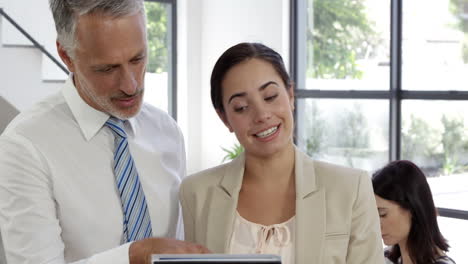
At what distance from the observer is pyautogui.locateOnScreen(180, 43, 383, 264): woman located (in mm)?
1753

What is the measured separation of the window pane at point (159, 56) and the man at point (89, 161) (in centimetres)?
547

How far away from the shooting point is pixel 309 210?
1774mm

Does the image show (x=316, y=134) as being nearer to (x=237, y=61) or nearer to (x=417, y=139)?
Answer: (x=417, y=139)

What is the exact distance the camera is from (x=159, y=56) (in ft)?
24.6

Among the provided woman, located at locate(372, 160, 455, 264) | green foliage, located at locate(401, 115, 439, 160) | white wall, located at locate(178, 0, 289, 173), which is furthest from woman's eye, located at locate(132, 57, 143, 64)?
white wall, located at locate(178, 0, 289, 173)

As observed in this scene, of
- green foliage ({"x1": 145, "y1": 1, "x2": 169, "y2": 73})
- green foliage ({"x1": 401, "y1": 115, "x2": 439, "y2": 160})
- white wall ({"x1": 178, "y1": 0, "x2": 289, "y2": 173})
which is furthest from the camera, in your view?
green foliage ({"x1": 145, "y1": 1, "x2": 169, "y2": 73})

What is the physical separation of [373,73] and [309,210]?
4.52m

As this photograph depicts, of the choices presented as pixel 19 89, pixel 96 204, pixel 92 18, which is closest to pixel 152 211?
pixel 96 204

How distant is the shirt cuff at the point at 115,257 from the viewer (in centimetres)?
160

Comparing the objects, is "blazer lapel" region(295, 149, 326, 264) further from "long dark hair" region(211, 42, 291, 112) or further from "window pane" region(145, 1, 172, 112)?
"window pane" region(145, 1, 172, 112)

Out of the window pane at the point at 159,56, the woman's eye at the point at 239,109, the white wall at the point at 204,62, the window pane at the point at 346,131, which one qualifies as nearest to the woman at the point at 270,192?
the woman's eye at the point at 239,109

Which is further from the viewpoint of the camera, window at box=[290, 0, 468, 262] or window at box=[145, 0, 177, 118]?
window at box=[145, 0, 177, 118]

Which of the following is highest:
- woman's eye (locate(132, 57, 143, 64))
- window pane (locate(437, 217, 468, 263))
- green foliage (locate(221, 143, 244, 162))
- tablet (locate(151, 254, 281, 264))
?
woman's eye (locate(132, 57, 143, 64))

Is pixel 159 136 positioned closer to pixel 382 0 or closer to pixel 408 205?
pixel 408 205
